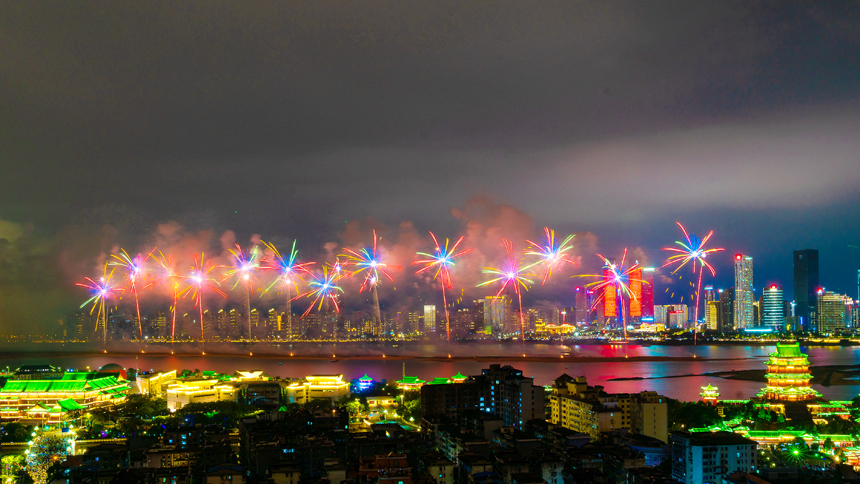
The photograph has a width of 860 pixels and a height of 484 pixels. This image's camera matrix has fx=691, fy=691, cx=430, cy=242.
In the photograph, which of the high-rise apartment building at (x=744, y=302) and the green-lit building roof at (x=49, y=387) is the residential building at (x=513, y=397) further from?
the high-rise apartment building at (x=744, y=302)

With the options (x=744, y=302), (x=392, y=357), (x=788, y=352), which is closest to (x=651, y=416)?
(x=788, y=352)

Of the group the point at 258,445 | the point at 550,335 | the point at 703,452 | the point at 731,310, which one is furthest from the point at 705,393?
the point at 731,310

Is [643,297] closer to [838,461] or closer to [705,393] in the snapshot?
[705,393]

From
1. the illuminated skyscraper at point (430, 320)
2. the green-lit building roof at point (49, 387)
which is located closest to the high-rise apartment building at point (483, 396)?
the green-lit building roof at point (49, 387)

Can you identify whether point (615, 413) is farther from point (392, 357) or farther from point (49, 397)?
point (392, 357)

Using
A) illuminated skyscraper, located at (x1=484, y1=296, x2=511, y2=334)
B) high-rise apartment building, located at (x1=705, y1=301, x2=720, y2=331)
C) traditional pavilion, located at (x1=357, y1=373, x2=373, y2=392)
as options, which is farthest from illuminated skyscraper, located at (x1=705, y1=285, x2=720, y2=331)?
traditional pavilion, located at (x1=357, y1=373, x2=373, y2=392)

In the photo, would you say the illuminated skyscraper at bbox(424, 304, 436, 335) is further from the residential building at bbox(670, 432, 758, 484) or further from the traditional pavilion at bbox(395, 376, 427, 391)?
the residential building at bbox(670, 432, 758, 484)
